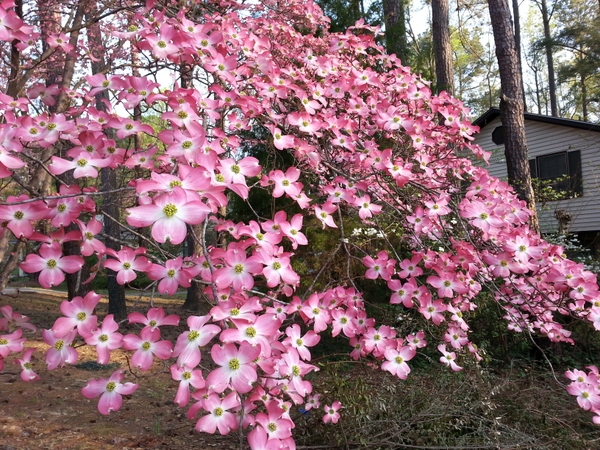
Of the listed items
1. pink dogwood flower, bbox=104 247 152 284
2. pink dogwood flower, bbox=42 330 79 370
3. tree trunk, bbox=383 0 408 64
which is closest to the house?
tree trunk, bbox=383 0 408 64

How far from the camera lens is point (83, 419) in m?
3.57

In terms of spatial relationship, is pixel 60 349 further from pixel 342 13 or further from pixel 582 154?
pixel 582 154

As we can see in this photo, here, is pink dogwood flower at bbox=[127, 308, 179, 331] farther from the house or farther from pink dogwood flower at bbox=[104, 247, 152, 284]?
the house

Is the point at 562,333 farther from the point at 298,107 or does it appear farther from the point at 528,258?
the point at 298,107

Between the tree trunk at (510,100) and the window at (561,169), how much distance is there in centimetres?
618

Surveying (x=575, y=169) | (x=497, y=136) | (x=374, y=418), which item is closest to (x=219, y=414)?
(x=374, y=418)

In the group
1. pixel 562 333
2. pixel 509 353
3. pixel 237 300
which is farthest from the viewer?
pixel 509 353

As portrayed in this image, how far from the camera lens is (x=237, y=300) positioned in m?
1.27

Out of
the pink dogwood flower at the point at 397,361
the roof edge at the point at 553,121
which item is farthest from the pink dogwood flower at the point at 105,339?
the roof edge at the point at 553,121

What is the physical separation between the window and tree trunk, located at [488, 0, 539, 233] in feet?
20.3

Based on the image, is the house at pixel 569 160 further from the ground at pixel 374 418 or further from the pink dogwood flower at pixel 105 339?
the pink dogwood flower at pixel 105 339

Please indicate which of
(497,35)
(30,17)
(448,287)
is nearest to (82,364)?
(30,17)

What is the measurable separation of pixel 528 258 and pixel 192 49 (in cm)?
142

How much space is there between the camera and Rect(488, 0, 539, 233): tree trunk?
5164 mm
